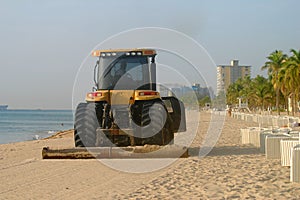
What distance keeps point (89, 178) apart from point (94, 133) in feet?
12.0

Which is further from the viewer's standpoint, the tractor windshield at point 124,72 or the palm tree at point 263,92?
the palm tree at point 263,92

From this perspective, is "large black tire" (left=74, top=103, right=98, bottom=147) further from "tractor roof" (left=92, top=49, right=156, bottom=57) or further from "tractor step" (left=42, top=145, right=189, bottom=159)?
"tractor roof" (left=92, top=49, right=156, bottom=57)

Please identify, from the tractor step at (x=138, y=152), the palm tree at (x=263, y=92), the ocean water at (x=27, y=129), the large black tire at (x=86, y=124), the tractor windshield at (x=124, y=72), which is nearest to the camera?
the tractor step at (x=138, y=152)

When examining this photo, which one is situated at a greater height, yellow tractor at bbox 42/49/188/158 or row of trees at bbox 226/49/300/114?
row of trees at bbox 226/49/300/114

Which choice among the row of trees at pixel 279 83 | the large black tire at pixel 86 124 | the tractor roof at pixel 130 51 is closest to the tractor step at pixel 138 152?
the large black tire at pixel 86 124

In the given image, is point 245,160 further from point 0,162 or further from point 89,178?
point 0,162

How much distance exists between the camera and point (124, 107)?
14672 mm

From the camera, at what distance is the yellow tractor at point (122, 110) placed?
1430 centimetres

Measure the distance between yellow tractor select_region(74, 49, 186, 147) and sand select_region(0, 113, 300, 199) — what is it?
3.44 ft

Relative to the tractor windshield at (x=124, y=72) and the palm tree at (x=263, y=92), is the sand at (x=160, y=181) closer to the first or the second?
the tractor windshield at (x=124, y=72)

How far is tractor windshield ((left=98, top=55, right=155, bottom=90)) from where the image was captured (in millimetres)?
14680

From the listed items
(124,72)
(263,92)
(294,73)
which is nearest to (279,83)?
(294,73)

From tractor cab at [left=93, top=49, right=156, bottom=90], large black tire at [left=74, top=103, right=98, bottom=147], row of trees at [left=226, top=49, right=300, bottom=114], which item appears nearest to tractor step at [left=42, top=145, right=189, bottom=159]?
large black tire at [left=74, top=103, right=98, bottom=147]

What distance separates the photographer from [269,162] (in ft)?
40.8
